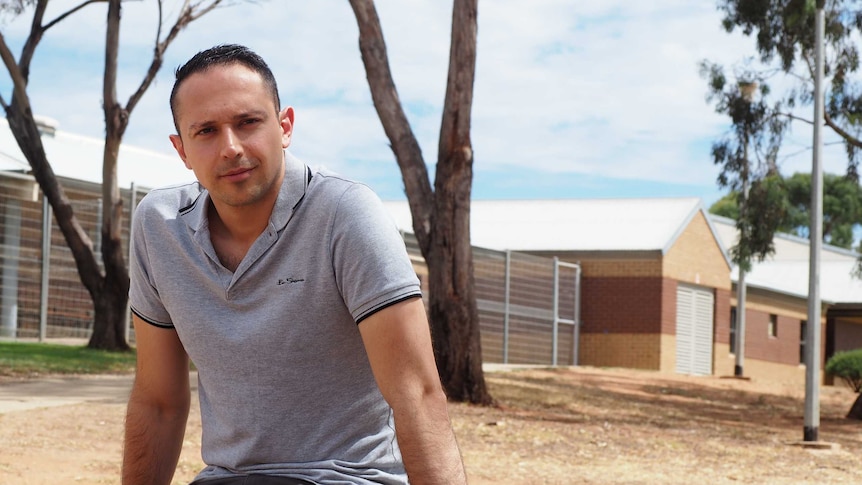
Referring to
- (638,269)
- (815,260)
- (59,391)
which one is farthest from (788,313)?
(59,391)

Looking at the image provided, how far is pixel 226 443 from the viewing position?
239cm

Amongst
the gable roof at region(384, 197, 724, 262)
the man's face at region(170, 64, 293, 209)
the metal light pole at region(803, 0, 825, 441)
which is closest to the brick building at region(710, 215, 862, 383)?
the gable roof at region(384, 197, 724, 262)

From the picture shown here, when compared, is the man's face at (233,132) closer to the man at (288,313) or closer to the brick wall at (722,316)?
the man at (288,313)

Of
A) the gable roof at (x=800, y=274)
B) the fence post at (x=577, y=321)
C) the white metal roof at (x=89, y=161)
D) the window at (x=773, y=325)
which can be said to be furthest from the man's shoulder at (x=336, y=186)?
the window at (x=773, y=325)

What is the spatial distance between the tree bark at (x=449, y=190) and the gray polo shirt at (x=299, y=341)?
33.4 feet

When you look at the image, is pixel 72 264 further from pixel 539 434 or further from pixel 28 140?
pixel 539 434

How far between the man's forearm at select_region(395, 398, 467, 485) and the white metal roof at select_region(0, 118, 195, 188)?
19059 mm

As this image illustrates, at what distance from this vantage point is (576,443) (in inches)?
420

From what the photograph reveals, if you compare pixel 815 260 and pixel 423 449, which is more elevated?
pixel 815 260

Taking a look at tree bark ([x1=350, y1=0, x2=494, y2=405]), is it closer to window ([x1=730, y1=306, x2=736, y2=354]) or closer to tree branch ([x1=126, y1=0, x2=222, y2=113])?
tree branch ([x1=126, y1=0, x2=222, y2=113])

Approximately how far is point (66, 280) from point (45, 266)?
1.08 m

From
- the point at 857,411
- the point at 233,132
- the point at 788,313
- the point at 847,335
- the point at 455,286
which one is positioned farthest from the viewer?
the point at 847,335

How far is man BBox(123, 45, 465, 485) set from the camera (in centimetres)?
223

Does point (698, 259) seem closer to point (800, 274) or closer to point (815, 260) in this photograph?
point (800, 274)
